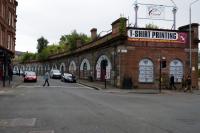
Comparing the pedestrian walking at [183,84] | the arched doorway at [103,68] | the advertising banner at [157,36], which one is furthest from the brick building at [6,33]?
the pedestrian walking at [183,84]

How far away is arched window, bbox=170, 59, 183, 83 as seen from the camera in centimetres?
4216

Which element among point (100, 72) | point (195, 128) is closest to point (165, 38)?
point (100, 72)

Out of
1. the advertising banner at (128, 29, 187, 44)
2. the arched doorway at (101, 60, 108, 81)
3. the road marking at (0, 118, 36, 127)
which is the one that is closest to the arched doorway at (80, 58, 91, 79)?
the arched doorway at (101, 60, 108, 81)

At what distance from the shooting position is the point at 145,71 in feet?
135

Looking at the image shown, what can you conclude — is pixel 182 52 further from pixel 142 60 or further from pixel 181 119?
pixel 181 119

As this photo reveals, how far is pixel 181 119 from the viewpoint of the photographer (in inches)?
563

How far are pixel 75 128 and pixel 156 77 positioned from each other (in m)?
30.5

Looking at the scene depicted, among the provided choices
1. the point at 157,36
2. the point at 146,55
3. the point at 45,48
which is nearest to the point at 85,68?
the point at 146,55

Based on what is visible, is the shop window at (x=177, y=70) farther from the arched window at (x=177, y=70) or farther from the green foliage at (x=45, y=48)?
the green foliage at (x=45, y=48)

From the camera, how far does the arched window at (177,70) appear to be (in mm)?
42156

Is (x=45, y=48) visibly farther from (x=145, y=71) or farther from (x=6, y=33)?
(x=145, y=71)

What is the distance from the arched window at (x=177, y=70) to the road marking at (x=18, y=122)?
99.7ft

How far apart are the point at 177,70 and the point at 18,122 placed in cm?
3153

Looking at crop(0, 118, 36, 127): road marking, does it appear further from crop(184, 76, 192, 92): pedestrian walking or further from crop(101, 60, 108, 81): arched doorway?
crop(101, 60, 108, 81): arched doorway
